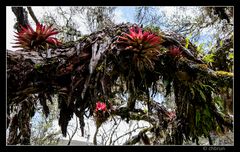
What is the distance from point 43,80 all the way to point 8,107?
0.24 meters

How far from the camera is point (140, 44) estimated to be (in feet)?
5.12

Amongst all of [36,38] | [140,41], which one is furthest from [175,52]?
[36,38]

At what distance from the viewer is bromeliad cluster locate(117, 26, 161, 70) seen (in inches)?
61.6

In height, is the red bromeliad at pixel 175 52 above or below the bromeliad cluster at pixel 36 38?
below

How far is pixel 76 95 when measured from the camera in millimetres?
1541

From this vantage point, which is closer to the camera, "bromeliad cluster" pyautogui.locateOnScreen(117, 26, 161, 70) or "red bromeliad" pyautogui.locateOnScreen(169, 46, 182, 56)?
"bromeliad cluster" pyautogui.locateOnScreen(117, 26, 161, 70)

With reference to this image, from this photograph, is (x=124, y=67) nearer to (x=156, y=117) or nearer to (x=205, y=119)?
(x=205, y=119)

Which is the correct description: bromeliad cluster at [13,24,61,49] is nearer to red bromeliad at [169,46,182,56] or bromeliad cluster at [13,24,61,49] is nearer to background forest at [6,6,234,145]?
background forest at [6,6,234,145]

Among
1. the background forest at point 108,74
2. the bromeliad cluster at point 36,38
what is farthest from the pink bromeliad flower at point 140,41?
the bromeliad cluster at point 36,38

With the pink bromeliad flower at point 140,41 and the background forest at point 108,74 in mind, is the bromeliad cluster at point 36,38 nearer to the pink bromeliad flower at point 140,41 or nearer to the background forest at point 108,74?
the background forest at point 108,74

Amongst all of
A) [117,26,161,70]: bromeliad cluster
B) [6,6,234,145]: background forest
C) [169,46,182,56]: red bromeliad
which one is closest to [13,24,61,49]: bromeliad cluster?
[6,6,234,145]: background forest

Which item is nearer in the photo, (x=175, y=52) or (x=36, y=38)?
(x=36, y=38)

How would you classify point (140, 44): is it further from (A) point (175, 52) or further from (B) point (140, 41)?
(A) point (175, 52)

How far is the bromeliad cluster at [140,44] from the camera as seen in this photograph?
1.57m
